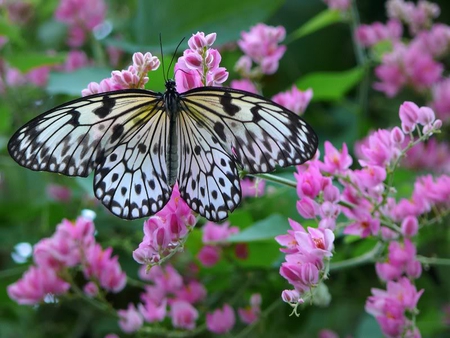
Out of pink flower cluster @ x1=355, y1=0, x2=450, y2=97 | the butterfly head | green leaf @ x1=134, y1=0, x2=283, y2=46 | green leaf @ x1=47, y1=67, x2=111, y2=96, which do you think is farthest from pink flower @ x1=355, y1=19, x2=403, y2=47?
the butterfly head

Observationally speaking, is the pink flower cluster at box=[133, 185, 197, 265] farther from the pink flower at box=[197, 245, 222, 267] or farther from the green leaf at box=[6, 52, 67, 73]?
the green leaf at box=[6, 52, 67, 73]

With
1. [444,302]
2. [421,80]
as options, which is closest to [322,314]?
[444,302]

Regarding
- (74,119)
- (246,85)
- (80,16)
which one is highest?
(80,16)

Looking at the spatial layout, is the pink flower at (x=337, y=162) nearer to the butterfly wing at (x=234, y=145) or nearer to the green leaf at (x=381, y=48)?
the butterfly wing at (x=234, y=145)

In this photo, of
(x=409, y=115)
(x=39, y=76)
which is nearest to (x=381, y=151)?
(x=409, y=115)

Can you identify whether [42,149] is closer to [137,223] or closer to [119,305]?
[137,223]

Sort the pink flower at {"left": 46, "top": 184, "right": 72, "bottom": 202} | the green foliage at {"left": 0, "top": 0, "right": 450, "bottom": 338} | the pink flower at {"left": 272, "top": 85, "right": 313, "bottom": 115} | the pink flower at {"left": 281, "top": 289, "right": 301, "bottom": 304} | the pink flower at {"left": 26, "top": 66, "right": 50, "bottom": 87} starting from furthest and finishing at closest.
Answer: the pink flower at {"left": 26, "top": 66, "right": 50, "bottom": 87}
the pink flower at {"left": 46, "top": 184, "right": 72, "bottom": 202}
the green foliage at {"left": 0, "top": 0, "right": 450, "bottom": 338}
the pink flower at {"left": 272, "top": 85, "right": 313, "bottom": 115}
the pink flower at {"left": 281, "top": 289, "right": 301, "bottom": 304}

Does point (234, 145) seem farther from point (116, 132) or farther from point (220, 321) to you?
point (220, 321)
